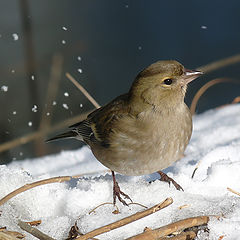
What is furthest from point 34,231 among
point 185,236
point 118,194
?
point 185,236

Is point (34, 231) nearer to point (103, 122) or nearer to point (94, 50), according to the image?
point (103, 122)

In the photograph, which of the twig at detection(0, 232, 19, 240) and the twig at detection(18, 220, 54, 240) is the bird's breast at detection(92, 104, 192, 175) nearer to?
the twig at detection(18, 220, 54, 240)

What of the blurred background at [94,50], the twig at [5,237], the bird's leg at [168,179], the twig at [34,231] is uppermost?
the twig at [5,237]

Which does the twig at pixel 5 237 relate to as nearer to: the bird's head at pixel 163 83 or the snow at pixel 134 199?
the snow at pixel 134 199

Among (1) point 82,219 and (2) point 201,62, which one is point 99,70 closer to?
(2) point 201,62

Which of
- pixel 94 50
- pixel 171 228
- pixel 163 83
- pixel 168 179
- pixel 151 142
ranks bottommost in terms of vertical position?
pixel 94 50

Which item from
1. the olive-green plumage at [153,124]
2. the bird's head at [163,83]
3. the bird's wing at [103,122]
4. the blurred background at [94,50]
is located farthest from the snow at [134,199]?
the blurred background at [94,50]

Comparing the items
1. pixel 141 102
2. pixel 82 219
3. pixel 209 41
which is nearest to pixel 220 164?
pixel 141 102
